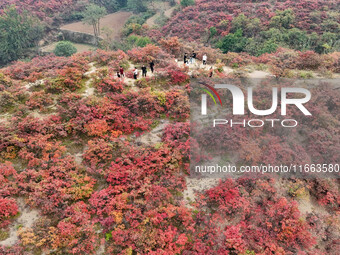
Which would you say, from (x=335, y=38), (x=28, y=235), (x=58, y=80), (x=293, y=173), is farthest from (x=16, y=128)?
(x=335, y=38)

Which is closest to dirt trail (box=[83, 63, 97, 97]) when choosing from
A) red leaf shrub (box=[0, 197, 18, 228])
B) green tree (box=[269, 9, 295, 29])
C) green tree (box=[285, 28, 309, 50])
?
red leaf shrub (box=[0, 197, 18, 228])

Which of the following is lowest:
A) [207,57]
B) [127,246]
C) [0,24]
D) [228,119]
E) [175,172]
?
[127,246]

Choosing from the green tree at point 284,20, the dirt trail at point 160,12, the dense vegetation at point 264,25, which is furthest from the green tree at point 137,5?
the green tree at point 284,20

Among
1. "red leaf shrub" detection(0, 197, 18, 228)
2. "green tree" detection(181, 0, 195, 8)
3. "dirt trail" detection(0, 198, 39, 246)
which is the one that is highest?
"green tree" detection(181, 0, 195, 8)

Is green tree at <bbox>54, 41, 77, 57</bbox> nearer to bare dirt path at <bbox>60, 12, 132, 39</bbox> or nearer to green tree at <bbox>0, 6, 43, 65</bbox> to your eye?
green tree at <bbox>0, 6, 43, 65</bbox>

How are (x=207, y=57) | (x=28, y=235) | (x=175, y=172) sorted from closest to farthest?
(x=28, y=235) → (x=175, y=172) → (x=207, y=57)

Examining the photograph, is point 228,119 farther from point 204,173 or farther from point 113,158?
point 113,158
